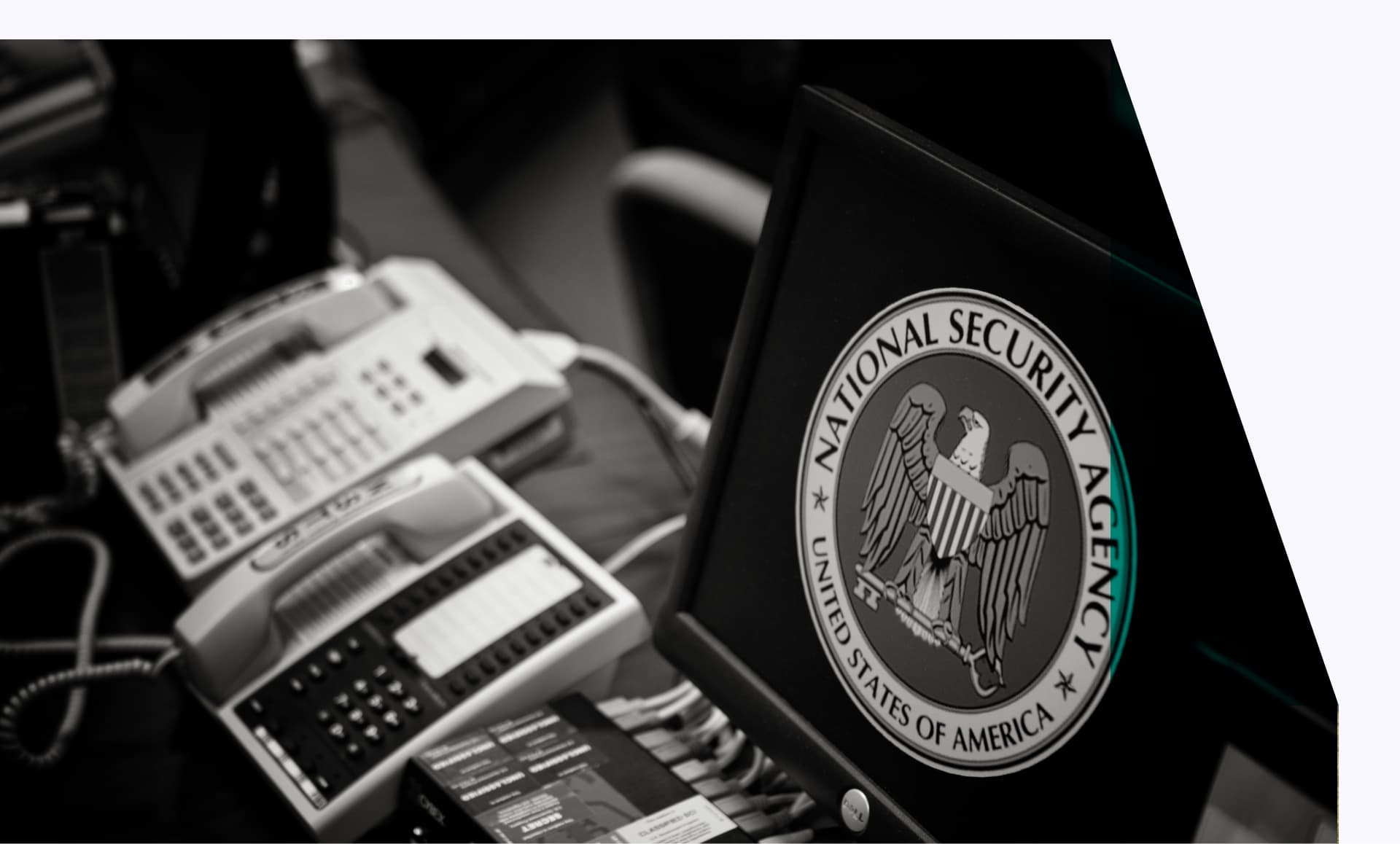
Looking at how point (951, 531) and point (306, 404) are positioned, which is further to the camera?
point (306, 404)

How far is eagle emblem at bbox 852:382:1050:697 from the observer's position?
2.07 ft

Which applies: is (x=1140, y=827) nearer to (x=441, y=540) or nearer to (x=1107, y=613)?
(x=1107, y=613)

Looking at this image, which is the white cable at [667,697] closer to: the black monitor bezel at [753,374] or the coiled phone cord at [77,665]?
the black monitor bezel at [753,374]

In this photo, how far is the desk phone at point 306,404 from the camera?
1.08 meters

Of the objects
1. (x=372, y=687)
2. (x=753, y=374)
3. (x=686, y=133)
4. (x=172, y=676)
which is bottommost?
(x=172, y=676)

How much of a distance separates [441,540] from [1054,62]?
0.93 m

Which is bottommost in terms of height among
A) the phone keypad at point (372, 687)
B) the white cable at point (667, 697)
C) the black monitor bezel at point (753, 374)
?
the phone keypad at point (372, 687)

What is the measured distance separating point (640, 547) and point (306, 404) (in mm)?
315

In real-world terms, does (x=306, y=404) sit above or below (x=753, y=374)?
below

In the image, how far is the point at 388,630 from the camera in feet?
3.04

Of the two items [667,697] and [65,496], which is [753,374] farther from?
[65,496]

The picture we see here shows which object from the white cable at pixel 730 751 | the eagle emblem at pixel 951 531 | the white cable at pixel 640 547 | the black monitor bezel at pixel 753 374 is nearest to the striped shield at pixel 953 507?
the eagle emblem at pixel 951 531

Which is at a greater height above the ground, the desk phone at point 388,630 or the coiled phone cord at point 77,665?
the desk phone at point 388,630

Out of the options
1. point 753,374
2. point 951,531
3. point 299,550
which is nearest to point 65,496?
point 299,550
